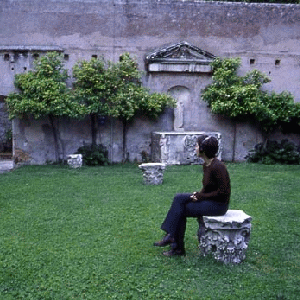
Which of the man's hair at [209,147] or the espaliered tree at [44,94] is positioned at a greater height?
the espaliered tree at [44,94]

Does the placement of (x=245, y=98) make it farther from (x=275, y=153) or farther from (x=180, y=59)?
(x=180, y=59)

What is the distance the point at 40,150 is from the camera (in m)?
14.1

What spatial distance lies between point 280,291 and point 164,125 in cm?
1079

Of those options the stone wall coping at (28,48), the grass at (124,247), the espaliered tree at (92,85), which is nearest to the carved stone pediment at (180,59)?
the espaliered tree at (92,85)

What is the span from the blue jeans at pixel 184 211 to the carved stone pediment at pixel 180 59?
989 cm

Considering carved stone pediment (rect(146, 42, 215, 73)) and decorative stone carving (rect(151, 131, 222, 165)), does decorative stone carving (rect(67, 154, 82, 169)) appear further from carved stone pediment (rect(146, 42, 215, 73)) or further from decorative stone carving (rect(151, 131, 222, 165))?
carved stone pediment (rect(146, 42, 215, 73))

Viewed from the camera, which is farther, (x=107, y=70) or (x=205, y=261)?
(x=107, y=70)

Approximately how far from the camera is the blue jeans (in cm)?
462

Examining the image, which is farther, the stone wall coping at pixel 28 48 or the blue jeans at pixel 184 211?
the stone wall coping at pixel 28 48

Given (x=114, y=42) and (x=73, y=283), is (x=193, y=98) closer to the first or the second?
(x=114, y=42)

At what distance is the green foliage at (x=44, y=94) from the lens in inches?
500

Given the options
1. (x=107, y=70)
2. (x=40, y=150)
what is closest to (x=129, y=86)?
(x=107, y=70)

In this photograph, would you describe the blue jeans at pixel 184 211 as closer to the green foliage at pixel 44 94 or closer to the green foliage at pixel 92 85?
the green foliage at pixel 44 94

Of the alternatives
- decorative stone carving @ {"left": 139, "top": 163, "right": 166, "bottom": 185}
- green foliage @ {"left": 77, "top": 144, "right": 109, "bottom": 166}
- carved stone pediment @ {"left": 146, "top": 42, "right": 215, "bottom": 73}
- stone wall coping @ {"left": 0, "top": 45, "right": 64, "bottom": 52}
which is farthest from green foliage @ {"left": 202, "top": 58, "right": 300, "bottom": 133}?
stone wall coping @ {"left": 0, "top": 45, "right": 64, "bottom": 52}
